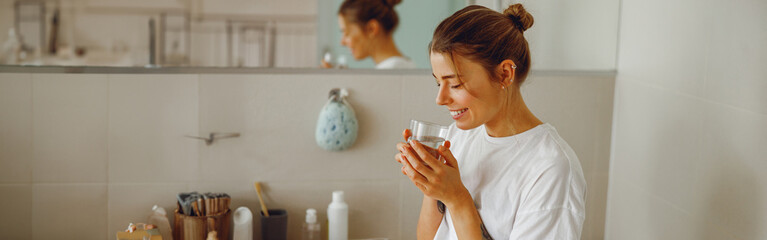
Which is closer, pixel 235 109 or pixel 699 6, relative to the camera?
pixel 699 6

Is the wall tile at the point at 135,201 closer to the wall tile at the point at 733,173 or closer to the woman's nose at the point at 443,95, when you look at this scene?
the woman's nose at the point at 443,95

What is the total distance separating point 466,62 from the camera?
3.85 ft

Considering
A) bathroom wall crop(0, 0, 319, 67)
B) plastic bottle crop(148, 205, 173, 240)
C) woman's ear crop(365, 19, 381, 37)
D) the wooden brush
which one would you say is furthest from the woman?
bathroom wall crop(0, 0, 319, 67)

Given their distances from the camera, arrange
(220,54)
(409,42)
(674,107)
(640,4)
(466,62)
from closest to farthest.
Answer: (466,62) → (674,107) → (640,4) → (409,42) → (220,54)

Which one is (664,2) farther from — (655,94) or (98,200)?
(98,200)

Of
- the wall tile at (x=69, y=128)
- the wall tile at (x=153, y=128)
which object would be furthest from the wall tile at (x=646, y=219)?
the wall tile at (x=69, y=128)

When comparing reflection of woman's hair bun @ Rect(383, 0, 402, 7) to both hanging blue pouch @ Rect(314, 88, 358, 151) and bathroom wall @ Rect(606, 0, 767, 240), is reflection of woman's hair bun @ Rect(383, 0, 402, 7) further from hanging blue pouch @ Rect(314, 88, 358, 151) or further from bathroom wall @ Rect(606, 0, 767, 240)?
bathroom wall @ Rect(606, 0, 767, 240)

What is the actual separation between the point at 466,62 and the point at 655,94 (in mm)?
643

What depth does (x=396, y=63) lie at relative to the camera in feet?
6.40

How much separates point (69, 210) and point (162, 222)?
238 millimetres

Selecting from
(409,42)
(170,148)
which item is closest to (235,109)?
(170,148)

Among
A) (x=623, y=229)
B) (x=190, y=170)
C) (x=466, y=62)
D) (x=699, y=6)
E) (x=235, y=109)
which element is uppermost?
(x=699, y=6)

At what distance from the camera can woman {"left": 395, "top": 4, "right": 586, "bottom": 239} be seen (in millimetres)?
1157

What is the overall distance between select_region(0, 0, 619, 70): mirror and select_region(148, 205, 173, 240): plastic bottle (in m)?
0.38
